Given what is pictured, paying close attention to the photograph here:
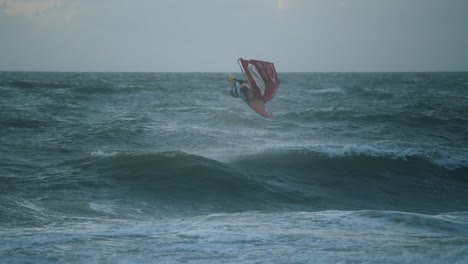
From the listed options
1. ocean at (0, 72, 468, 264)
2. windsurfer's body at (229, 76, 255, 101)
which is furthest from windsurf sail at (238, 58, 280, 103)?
ocean at (0, 72, 468, 264)

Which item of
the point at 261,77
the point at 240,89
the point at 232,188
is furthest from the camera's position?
the point at 261,77

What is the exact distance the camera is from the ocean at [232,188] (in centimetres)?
645

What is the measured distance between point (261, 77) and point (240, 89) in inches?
44.8

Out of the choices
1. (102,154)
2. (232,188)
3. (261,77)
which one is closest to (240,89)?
(261,77)

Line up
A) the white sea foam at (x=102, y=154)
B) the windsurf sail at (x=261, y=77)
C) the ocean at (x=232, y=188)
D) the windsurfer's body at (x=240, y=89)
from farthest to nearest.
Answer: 1. the white sea foam at (x=102, y=154)
2. the windsurf sail at (x=261, y=77)
3. the windsurfer's body at (x=240, y=89)
4. the ocean at (x=232, y=188)

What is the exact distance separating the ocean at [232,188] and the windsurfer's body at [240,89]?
2.02 metres

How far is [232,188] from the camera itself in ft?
39.4

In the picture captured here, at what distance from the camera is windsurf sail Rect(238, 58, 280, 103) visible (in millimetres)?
14039

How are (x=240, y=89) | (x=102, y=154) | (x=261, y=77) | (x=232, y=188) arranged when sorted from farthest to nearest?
(x=102, y=154), (x=261, y=77), (x=240, y=89), (x=232, y=188)

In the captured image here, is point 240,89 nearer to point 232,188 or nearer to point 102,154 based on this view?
point 232,188

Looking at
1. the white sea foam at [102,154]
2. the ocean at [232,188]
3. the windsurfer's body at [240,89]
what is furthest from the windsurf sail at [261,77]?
the white sea foam at [102,154]

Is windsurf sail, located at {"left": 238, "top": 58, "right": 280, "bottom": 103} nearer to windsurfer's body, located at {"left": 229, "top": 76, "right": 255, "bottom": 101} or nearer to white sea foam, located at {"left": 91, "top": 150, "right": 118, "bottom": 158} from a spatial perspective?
windsurfer's body, located at {"left": 229, "top": 76, "right": 255, "bottom": 101}

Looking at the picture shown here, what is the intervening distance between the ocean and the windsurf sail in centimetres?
217

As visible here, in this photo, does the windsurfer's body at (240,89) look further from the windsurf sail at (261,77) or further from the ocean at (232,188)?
the ocean at (232,188)
